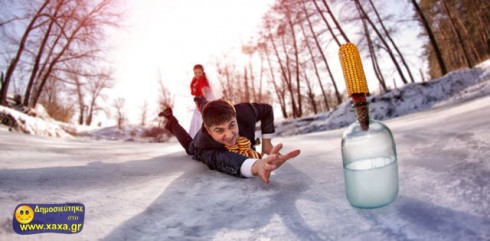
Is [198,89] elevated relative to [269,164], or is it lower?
elevated

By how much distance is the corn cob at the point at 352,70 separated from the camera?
893mm

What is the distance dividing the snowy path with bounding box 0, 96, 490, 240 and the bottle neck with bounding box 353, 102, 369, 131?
0.91 feet

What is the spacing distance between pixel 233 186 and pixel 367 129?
0.69 m

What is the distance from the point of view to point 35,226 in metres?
0.94

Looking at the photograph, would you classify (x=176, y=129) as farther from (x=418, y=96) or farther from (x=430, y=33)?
(x=430, y=33)

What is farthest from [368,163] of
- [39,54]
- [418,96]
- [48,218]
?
[39,54]

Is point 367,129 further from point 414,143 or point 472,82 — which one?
point 472,82

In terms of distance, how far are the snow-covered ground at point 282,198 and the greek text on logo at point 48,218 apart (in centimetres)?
3

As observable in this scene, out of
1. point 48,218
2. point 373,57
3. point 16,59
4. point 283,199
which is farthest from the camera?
point 373,57

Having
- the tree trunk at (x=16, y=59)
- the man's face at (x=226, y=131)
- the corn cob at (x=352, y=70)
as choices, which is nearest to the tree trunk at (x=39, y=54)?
the tree trunk at (x=16, y=59)

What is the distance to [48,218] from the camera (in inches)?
39.7

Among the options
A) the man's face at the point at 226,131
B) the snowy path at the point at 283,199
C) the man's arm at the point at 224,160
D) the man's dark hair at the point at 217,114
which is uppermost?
the man's dark hair at the point at 217,114

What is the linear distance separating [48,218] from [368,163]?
109 cm

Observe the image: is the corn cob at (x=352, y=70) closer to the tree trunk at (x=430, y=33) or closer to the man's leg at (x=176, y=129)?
the man's leg at (x=176, y=129)
